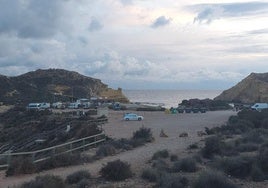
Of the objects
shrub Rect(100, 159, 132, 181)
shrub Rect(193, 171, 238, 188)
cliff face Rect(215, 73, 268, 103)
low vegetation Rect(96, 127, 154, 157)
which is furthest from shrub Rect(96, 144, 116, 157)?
cliff face Rect(215, 73, 268, 103)

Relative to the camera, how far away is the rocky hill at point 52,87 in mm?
147750

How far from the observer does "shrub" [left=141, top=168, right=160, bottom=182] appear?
1900 centimetres

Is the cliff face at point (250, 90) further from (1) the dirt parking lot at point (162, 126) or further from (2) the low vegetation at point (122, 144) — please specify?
(2) the low vegetation at point (122, 144)

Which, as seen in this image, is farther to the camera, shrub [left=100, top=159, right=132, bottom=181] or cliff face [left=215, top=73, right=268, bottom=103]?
cliff face [left=215, top=73, right=268, bottom=103]

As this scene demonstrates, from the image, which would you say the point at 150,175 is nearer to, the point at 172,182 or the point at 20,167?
the point at 172,182

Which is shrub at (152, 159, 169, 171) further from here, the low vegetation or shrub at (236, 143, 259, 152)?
the low vegetation

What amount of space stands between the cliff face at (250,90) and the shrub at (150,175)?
97.8m

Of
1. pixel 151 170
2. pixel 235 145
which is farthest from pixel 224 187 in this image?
pixel 235 145

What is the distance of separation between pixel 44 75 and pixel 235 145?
14792cm

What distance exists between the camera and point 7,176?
2212 cm

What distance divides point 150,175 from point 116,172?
1.29 m

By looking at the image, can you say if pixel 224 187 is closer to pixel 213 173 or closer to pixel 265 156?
pixel 213 173

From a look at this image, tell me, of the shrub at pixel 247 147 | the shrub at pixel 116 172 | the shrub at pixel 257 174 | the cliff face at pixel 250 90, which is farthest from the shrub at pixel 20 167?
the cliff face at pixel 250 90

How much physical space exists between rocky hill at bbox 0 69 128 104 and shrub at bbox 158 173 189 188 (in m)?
122
